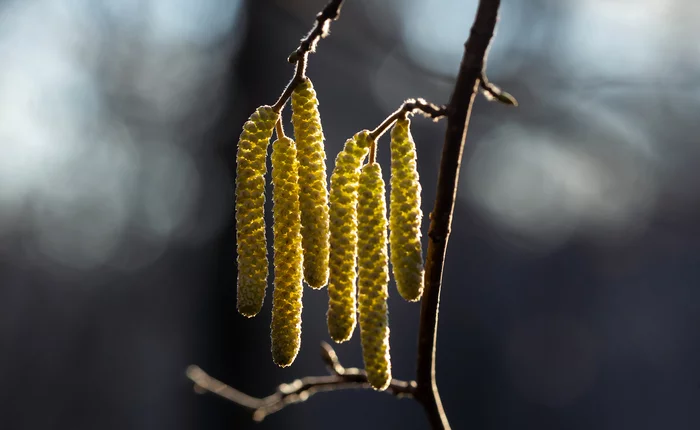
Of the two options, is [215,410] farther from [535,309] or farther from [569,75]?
[569,75]

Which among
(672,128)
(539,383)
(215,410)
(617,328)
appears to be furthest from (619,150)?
(215,410)

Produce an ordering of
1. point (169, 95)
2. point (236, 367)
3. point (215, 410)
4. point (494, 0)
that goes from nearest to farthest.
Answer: point (494, 0) → point (236, 367) → point (215, 410) → point (169, 95)

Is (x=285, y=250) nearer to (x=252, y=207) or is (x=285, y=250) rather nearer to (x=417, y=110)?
(x=252, y=207)

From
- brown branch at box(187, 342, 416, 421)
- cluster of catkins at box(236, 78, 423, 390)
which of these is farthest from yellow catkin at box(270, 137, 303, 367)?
brown branch at box(187, 342, 416, 421)

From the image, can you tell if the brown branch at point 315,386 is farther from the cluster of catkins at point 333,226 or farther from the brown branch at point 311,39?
the brown branch at point 311,39

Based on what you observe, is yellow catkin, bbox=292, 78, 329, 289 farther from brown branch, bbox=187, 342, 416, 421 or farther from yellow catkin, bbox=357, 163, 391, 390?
brown branch, bbox=187, 342, 416, 421

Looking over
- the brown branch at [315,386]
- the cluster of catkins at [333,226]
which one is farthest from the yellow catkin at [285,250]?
the brown branch at [315,386]
